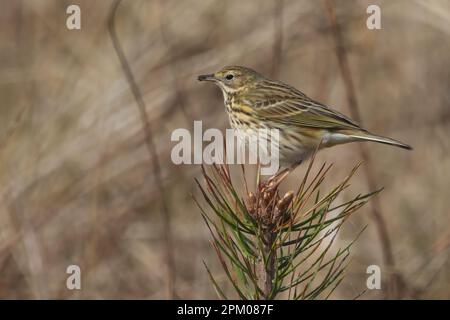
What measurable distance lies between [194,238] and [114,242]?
0.72m

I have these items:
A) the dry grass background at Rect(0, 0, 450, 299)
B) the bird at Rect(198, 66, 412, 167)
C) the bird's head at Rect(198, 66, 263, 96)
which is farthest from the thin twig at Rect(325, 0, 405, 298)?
the bird's head at Rect(198, 66, 263, 96)

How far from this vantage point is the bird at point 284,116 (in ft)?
15.8

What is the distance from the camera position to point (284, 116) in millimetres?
5086

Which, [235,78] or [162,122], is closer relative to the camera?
[235,78]

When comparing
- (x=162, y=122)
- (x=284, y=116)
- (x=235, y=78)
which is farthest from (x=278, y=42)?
(x=162, y=122)

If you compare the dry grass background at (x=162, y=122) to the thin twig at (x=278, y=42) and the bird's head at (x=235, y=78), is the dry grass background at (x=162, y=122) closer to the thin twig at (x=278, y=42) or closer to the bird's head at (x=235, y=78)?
the thin twig at (x=278, y=42)

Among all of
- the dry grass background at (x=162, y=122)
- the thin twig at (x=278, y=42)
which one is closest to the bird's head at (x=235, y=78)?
the thin twig at (x=278, y=42)

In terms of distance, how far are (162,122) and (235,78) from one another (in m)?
1.61

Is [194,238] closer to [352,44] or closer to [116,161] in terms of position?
[116,161]

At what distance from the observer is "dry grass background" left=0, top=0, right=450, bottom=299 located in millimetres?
6145

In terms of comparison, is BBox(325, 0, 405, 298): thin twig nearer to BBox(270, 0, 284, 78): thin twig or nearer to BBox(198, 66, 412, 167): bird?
BBox(198, 66, 412, 167): bird

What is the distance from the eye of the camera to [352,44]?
276 inches

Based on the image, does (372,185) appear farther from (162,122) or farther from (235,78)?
(162,122)
